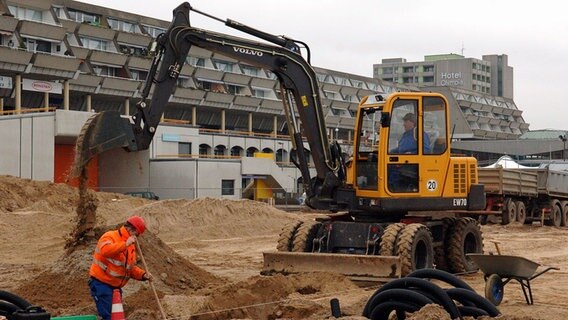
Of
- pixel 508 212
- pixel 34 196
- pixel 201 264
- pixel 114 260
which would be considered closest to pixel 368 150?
pixel 201 264

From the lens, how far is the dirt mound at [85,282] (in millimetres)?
13134

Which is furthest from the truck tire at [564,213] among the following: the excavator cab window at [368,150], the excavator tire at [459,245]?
the excavator cab window at [368,150]

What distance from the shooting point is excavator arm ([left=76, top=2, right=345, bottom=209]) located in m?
15.2

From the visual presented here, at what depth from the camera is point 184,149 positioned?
62.8 m

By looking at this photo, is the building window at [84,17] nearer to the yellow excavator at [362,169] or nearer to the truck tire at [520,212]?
the truck tire at [520,212]

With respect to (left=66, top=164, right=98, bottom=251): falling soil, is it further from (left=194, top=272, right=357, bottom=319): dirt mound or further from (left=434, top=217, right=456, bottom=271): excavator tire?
(left=434, top=217, right=456, bottom=271): excavator tire

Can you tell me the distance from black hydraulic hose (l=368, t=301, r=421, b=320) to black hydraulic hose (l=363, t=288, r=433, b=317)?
0.04 m

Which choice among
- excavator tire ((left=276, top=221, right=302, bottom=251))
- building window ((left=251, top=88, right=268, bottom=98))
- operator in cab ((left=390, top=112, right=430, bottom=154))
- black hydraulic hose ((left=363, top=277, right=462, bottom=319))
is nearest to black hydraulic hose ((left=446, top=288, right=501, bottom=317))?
black hydraulic hose ((left=363, top=277, right=462, bottom=319))

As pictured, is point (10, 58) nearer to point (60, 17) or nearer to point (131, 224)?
point (60, 17)

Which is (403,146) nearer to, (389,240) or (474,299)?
(389,240)

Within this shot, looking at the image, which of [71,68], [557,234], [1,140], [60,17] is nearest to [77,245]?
[557,234]

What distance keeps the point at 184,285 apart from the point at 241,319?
3.87 m

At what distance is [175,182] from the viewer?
55375 mm

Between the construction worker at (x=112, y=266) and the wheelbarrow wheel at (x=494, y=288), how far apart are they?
17.2 ft
